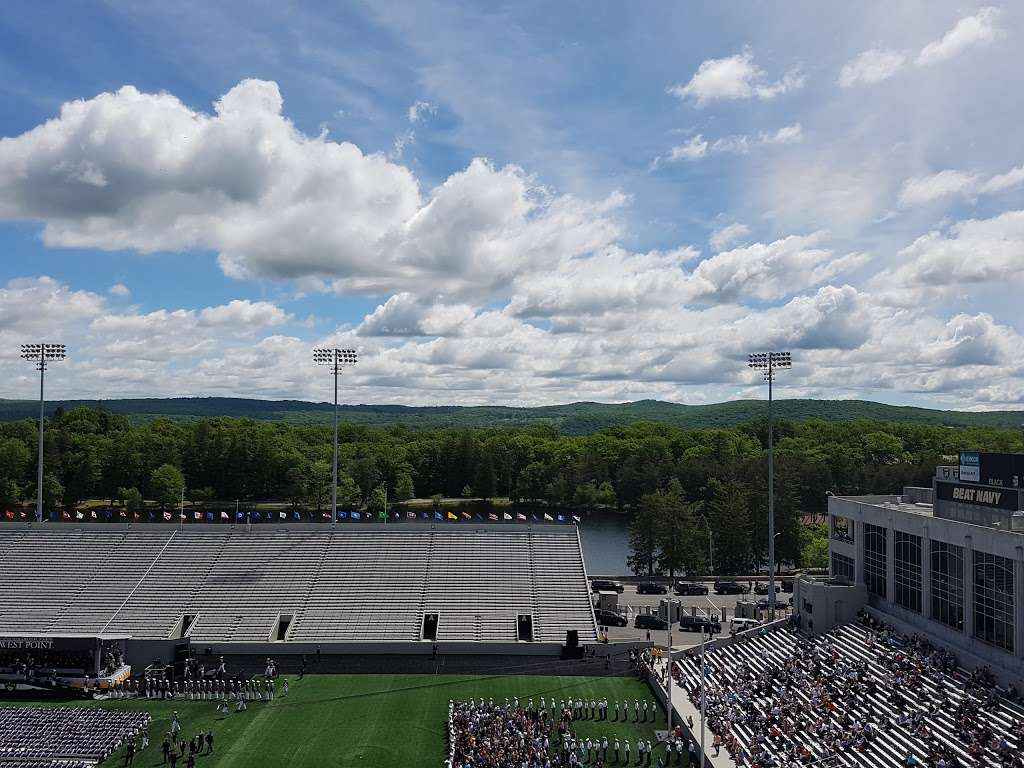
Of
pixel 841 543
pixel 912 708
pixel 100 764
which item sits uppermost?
pixel 841 543

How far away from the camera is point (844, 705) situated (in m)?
28.7

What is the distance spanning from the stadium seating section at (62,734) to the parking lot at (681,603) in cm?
2179

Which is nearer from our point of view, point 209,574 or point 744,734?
point 744,734

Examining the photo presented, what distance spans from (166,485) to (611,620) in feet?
233

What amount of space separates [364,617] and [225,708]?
1054 cm

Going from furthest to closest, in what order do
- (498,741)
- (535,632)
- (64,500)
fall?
(64,500) → (535,632) → (498,741)

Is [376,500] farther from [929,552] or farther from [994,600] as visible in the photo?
[994,600]

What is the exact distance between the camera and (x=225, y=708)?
3253cm

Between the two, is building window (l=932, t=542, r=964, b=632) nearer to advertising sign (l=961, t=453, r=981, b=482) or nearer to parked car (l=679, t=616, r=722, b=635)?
advertising sign (l=961, t=453, r=981, b=482)

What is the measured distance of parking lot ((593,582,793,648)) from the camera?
136ft

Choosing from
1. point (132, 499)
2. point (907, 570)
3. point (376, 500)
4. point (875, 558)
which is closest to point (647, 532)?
point (875, 558)

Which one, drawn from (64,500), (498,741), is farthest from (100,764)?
(64,500)

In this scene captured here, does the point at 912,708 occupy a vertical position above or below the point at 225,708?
above

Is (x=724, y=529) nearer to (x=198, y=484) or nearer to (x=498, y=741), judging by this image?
(x=498, y=741)
